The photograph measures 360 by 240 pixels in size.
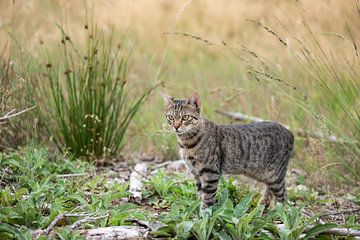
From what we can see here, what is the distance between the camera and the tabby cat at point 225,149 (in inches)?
196

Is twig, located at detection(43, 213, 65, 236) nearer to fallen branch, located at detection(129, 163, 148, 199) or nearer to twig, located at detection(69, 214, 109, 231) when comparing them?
twig, located at detection(69, 214, 109, 231)

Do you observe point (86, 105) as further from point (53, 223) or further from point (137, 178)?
point (53, 223)

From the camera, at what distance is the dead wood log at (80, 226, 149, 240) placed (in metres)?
3.70

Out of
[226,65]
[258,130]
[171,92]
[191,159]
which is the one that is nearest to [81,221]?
[191,159]

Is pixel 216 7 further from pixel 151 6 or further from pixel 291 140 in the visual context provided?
pixel 291 140

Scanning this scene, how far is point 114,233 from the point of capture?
3721 millimetres

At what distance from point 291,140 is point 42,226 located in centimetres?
259

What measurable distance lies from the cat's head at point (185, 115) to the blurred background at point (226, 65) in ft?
1.69

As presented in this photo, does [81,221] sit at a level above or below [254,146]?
below

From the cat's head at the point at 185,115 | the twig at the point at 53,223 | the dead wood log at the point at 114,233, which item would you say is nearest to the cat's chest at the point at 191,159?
the cat's head at the point at 185,115

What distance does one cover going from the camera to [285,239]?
372 centimetres

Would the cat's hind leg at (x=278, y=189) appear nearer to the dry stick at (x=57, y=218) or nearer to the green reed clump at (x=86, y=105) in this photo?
the green reed clump at (x=86, y=105)

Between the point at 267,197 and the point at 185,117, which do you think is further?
the point at 267,197

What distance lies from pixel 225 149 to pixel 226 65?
5.06 meters
